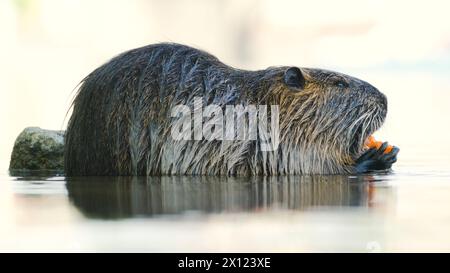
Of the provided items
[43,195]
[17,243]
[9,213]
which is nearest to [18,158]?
[43,195]

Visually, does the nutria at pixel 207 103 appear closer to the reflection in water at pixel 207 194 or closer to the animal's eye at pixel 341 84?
the animal's eye at pixel 341 84

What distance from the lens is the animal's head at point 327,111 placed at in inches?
315

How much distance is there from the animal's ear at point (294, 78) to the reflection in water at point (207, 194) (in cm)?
111

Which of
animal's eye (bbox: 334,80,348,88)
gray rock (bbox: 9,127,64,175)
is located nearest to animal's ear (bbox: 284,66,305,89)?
animal's eye (bbox: 334,80,348,88)

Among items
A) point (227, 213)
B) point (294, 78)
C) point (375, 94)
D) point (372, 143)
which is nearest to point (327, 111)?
point (294, 78)

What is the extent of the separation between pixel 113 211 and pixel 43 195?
1417 millimetres

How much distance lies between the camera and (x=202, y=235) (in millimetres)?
3818

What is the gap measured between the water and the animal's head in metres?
0.81

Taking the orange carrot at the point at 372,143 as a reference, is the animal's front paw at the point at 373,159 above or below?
below

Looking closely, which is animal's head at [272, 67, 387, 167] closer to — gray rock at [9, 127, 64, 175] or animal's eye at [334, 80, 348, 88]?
animal's eye at [334, 80, 348, 88]

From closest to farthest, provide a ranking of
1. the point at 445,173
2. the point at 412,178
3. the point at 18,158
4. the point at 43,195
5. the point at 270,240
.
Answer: the point at 270,240
the point at 43,195
the point at 412,178
the point at 445,173
the point at 18,158

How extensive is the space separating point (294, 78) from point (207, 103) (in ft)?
3.37

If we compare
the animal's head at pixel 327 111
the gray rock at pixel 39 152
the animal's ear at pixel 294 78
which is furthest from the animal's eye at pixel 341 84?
the gray rock at pixel 39 152

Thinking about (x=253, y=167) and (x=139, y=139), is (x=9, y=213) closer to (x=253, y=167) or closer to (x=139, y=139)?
(x=139, y=139)
